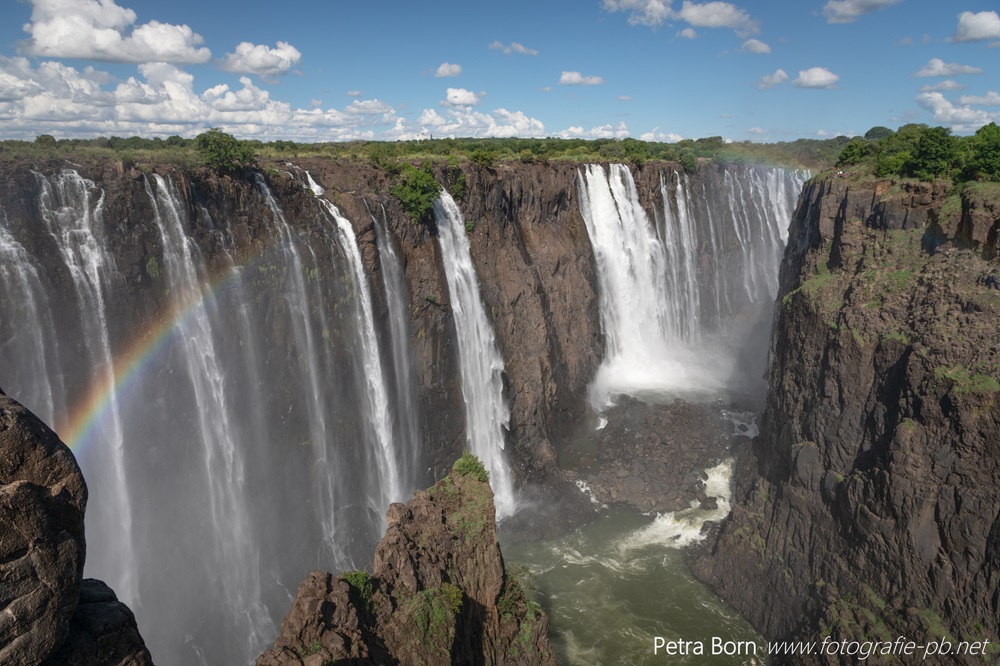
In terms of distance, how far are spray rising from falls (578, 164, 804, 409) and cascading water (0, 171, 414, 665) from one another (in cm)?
1770

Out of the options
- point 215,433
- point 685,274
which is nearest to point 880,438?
point 215,433

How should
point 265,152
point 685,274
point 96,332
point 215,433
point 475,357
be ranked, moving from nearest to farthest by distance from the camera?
1. point 96,332
2. point 215,433
3. point 475,357
4. point 265,152
5. point 685,274

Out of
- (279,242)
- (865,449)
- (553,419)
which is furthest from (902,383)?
(279,242)

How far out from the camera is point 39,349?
1775 centimetres

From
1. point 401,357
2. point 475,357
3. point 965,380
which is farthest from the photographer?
point 475,357

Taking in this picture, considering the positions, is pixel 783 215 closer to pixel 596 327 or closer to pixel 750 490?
pixel 596 327

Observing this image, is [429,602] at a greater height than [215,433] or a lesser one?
lesser

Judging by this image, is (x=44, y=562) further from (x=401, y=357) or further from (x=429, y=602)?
(x=401, y=357)

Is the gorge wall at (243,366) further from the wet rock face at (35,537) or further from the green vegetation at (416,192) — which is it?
the wet rock face at (35,537)

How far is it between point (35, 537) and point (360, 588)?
284 inches

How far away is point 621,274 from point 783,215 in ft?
84.2

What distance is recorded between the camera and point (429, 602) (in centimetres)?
1290

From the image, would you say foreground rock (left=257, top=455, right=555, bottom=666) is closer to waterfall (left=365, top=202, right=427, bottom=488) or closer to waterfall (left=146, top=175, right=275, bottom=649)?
waterfall (left=365, top=202, right=427, bottom=488)

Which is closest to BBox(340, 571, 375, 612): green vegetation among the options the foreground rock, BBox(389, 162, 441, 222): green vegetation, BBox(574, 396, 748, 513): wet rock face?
the foreground rock
